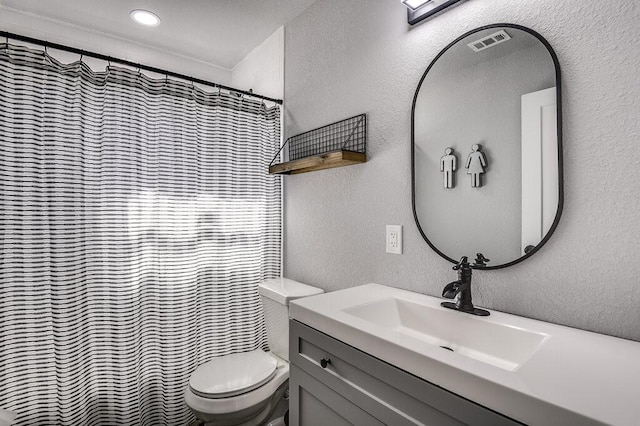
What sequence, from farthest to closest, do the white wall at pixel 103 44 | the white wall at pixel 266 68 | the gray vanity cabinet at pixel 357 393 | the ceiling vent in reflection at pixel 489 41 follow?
the white wall at pixel 266 68, the white wall at pixel 103 44, the ceiling vent in reflection at pixel 489 41, the gray vanity cabinet at pixel 357 393

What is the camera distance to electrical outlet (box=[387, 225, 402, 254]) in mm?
1432

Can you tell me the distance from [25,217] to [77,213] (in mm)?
189

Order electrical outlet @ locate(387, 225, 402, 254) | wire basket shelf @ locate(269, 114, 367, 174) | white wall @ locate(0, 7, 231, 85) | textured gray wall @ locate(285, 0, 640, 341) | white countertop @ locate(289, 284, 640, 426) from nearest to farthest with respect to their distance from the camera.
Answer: white countertop @ locate(289, 284, 640, 426) → textured gray wall @ locate(285, 0, 640, 341) → electrical outlet @ locate(387, 225, 402, 254) → wire basket shelf @ locate(269, 114, 367, 174) → white wall @ locate(0, 7, 231, 85)

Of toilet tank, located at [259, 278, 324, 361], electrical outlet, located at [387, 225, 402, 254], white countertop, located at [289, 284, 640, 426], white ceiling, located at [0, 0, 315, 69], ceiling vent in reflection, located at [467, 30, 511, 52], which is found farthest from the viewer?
white ceiling, located at [0, 0, 315, 69]

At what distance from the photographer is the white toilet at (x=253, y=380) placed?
146 cm

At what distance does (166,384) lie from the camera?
5.95 feet

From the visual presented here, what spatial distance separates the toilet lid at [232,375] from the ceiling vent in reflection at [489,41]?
1.70 m

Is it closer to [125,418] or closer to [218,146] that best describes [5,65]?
[218,146]

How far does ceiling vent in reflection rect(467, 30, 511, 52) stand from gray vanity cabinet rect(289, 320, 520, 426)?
1.12 metres

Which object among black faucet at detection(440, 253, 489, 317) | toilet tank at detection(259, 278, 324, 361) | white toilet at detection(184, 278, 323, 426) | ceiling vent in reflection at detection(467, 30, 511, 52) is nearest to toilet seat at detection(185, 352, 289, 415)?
white toilet at detection(184, 278, 323, 426)

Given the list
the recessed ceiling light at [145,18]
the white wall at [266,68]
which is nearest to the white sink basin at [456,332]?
the white wall at [266,68]

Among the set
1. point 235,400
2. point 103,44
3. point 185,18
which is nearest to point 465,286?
point 235,400

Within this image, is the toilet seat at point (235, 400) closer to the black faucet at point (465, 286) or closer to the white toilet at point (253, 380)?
the white toilet at point (253, 380)

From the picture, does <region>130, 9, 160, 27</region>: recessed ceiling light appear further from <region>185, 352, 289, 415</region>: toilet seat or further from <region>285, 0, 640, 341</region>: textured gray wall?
<region>185, 352, 289, 415</region>: toilet seat
